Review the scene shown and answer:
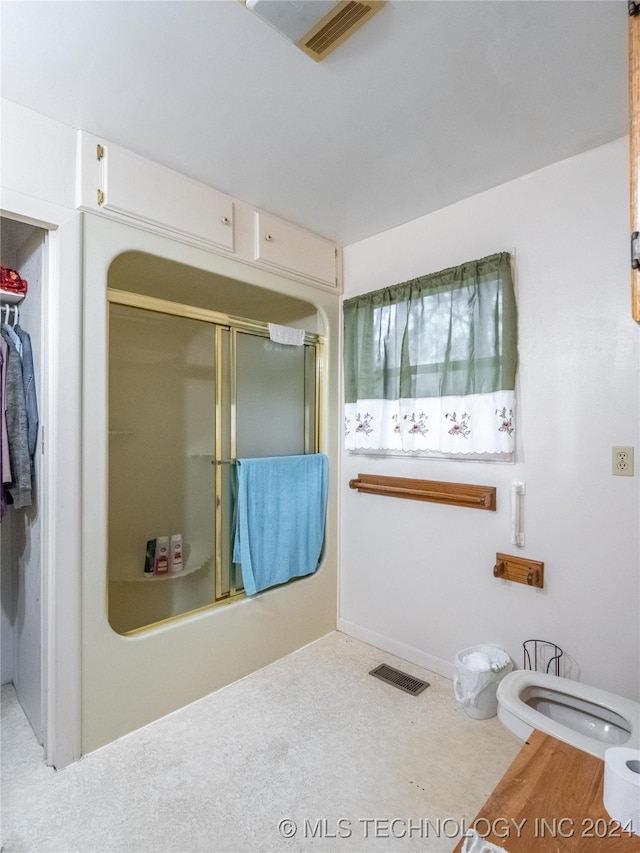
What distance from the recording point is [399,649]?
2410mm

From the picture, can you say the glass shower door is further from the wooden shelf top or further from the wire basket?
the wooden shelf top

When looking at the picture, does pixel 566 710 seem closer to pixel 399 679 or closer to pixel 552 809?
pixel 399 679

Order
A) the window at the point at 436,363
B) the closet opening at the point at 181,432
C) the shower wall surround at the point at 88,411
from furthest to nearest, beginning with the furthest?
the closet opening at the point at 181,432
the window at the point at 436,363
the shower wall surround at the point at 88,411

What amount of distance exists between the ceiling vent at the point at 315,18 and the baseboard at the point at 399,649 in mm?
2534

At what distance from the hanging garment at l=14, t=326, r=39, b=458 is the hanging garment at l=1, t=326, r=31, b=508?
0.07 feet

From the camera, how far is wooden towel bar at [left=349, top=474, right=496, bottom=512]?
2051 mm

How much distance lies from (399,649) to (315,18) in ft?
8.72

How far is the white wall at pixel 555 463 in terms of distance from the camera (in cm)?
170

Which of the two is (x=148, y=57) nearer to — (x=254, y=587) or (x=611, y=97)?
(x=611, y=97)

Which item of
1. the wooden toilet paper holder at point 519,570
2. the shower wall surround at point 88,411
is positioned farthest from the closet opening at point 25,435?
the wooden toilet paper holder at point 519,570

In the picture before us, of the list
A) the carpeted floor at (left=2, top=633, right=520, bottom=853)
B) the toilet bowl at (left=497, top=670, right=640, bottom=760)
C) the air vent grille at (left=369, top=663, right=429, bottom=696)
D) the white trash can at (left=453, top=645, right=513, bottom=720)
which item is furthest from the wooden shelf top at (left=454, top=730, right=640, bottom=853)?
the air vent grille at (left=369, top=663, right=429, bottom=696)

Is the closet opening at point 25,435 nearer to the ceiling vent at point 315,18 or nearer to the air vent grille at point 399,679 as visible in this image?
the ceiling vent at point 315,18

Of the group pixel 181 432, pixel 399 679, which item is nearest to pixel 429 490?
pixel 399 679

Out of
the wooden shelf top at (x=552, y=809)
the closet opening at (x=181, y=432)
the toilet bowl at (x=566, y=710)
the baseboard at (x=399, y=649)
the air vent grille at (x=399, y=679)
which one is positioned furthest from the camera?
the closet opening at (x=181, y=432)
